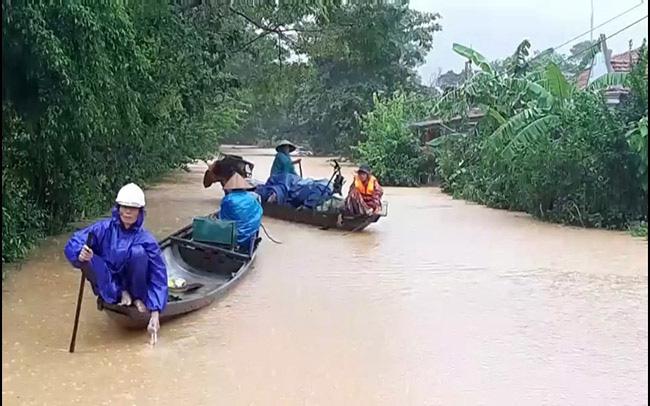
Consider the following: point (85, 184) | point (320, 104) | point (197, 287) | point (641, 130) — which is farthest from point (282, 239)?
point (320, 104)

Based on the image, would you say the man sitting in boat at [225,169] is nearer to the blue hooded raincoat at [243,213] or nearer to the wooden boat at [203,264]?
the blue hooded raincoat at [243,213]

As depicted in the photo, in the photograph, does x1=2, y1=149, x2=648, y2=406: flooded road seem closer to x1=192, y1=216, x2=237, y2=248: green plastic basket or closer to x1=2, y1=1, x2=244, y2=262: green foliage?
x1=192, y1=216, x2=237, y2=248: green plastic basket

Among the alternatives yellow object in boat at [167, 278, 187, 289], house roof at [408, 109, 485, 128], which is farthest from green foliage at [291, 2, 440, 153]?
yellow object in boat at [167, 278, 187, 289]

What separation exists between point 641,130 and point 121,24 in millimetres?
8316

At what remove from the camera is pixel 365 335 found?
22.9 ft

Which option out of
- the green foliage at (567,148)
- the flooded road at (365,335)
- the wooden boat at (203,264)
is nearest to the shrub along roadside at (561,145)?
the green foliage at (567,148)

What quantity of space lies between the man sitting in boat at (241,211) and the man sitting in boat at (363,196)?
347 cm

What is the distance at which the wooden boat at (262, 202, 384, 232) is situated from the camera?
1320 cm

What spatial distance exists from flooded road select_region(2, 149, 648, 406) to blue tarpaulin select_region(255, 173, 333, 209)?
7.01 ft

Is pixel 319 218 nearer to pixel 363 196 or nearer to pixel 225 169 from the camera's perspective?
pixel 363 196

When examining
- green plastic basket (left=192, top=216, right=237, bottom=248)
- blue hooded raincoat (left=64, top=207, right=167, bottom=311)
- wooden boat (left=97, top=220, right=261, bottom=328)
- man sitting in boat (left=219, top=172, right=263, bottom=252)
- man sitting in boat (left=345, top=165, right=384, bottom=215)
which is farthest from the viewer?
man sitting in boat (left=345, top=165, right=384, bottom=215)

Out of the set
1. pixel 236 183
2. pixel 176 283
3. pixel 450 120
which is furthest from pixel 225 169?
pixel 450 120

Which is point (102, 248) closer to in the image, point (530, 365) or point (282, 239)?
point (530, 365)

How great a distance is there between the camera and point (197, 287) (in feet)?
26.0
